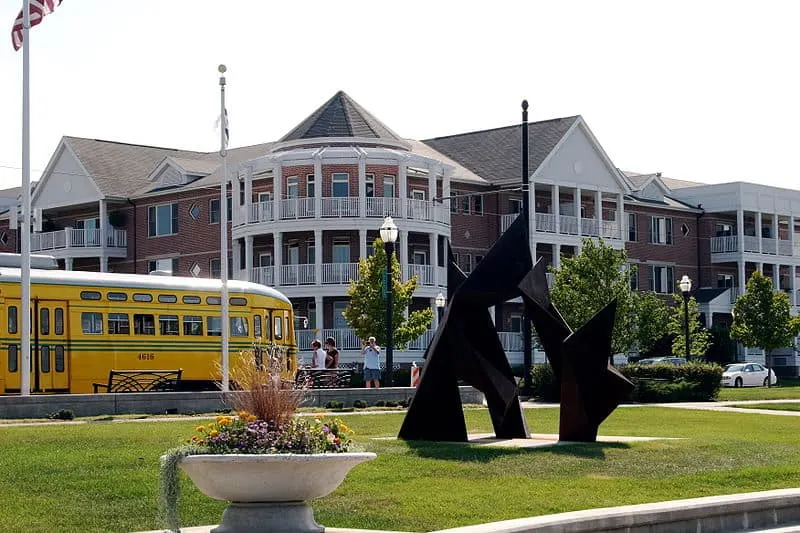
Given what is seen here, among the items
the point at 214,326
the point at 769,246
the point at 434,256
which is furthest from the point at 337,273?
the point at 769,246

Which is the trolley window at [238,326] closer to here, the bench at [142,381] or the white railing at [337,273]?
the bench at [142,381]

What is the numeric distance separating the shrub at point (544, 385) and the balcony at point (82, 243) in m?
30.9

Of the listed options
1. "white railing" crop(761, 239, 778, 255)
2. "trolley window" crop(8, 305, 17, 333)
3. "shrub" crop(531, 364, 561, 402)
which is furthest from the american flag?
"white railing" crop(761, 239, 778, 255)

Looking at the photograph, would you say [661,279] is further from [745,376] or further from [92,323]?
[92,323]

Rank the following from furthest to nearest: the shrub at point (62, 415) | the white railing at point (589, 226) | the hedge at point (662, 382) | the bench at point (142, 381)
→ 1. the white railing at point (589, 226)
2. the hedge at point (662, 382)
3. the bench at point (142, 381)
4. the shrub at point (62, 415)

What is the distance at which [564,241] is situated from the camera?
62.6m

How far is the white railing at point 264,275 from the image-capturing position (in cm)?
5638

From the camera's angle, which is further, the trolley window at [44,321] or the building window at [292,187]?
the building window at [292,187]

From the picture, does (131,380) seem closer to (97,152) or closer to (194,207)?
(194,207)

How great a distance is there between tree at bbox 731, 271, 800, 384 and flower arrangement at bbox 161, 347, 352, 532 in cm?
5380

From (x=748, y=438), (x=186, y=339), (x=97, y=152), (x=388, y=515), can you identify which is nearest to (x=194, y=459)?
(x=388, y=515)

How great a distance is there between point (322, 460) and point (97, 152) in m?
58.9

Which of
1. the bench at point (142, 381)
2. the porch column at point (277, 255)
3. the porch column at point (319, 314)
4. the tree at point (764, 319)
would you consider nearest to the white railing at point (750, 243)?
the tree at point (764, 319)

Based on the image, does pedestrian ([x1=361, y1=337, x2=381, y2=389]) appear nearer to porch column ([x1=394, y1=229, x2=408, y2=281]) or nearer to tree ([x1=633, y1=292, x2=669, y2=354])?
tree ([x1=633, y1=292, x2=669, y2=354])
